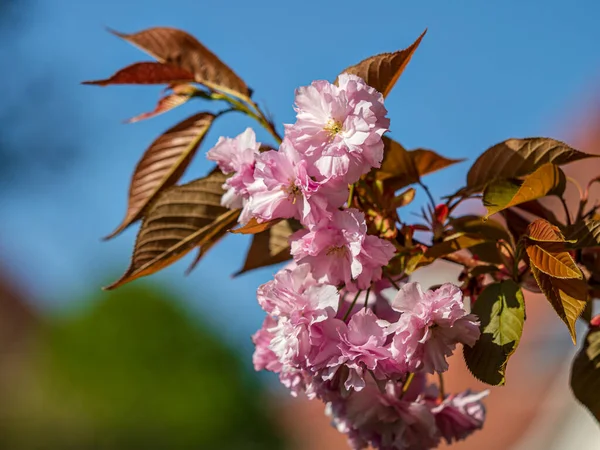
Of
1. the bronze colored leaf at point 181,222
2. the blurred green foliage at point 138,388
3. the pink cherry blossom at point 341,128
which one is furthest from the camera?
the blurred green foliage at point 138,388

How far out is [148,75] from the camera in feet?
1.91

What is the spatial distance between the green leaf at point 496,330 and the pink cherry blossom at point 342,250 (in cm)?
8

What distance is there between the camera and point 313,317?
0.44m

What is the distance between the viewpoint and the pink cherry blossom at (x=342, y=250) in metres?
0.42

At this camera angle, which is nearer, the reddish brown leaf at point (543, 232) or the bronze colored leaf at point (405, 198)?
the reddish brown leaf at point (543, 232)

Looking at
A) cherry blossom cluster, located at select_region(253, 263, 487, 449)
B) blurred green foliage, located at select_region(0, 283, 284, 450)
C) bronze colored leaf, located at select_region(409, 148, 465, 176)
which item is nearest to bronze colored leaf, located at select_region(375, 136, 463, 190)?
bronze colored leaf, located at select_region(409, 148, 465, 176)

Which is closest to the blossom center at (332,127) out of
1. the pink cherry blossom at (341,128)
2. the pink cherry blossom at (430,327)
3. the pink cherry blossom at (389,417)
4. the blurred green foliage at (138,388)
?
the pink cherry blossom at (341,128)

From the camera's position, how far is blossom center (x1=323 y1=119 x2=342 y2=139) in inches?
16.6

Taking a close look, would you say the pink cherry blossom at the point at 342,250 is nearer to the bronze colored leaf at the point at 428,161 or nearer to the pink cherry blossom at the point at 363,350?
the pink cherry blossom at the point at 363,350

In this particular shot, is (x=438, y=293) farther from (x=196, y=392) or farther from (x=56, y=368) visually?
(x=56, y=368)

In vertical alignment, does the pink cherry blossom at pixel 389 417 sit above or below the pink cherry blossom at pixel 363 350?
below

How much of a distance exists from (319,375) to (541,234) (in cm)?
17

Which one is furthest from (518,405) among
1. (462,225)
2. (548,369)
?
(462,225)

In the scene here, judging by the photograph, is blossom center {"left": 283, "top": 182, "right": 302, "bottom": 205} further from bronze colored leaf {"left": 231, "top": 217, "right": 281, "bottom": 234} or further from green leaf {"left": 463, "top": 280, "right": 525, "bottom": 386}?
green leaf {"left": 463, "top": 280, "right": 525, "bottom": 386}
